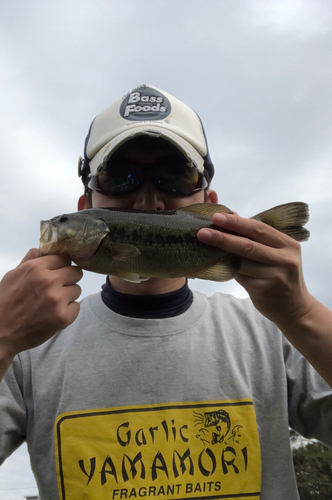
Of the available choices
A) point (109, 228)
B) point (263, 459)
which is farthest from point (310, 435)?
point (109, 228)

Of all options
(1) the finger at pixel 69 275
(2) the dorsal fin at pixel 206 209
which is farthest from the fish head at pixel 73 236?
(2) the dorsal fin at pixel 206 209

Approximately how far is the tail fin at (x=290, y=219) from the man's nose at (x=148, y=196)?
1117mm

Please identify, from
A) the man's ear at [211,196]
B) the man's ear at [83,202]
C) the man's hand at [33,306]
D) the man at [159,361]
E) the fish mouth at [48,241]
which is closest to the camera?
the man's hand at [33,306]

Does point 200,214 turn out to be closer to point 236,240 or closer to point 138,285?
point 236,240

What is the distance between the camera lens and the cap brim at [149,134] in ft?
11.1

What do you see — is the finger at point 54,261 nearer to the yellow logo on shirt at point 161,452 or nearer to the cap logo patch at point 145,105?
the yellow logo on shirt at point 161,452

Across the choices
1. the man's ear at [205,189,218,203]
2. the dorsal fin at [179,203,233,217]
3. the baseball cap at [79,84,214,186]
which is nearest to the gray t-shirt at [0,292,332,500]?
the dorsal fin at [179,203,233,217]

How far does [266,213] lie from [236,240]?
0.46 m

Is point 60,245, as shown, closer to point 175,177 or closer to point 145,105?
point 175,177

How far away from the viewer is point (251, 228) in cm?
259

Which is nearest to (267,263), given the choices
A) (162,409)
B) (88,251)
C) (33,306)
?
(88,251)

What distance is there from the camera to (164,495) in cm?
284

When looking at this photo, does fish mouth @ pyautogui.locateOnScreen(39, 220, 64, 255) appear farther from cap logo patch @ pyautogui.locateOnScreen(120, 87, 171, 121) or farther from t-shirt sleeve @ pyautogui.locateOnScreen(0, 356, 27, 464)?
cap logo patch @ pyautogui.locateOnScreen(120, 87, 171, 121)

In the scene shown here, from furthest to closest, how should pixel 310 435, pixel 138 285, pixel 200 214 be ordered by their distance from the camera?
1. pixel 138 285
2. pixel 310 435
3. pixel 200 214
